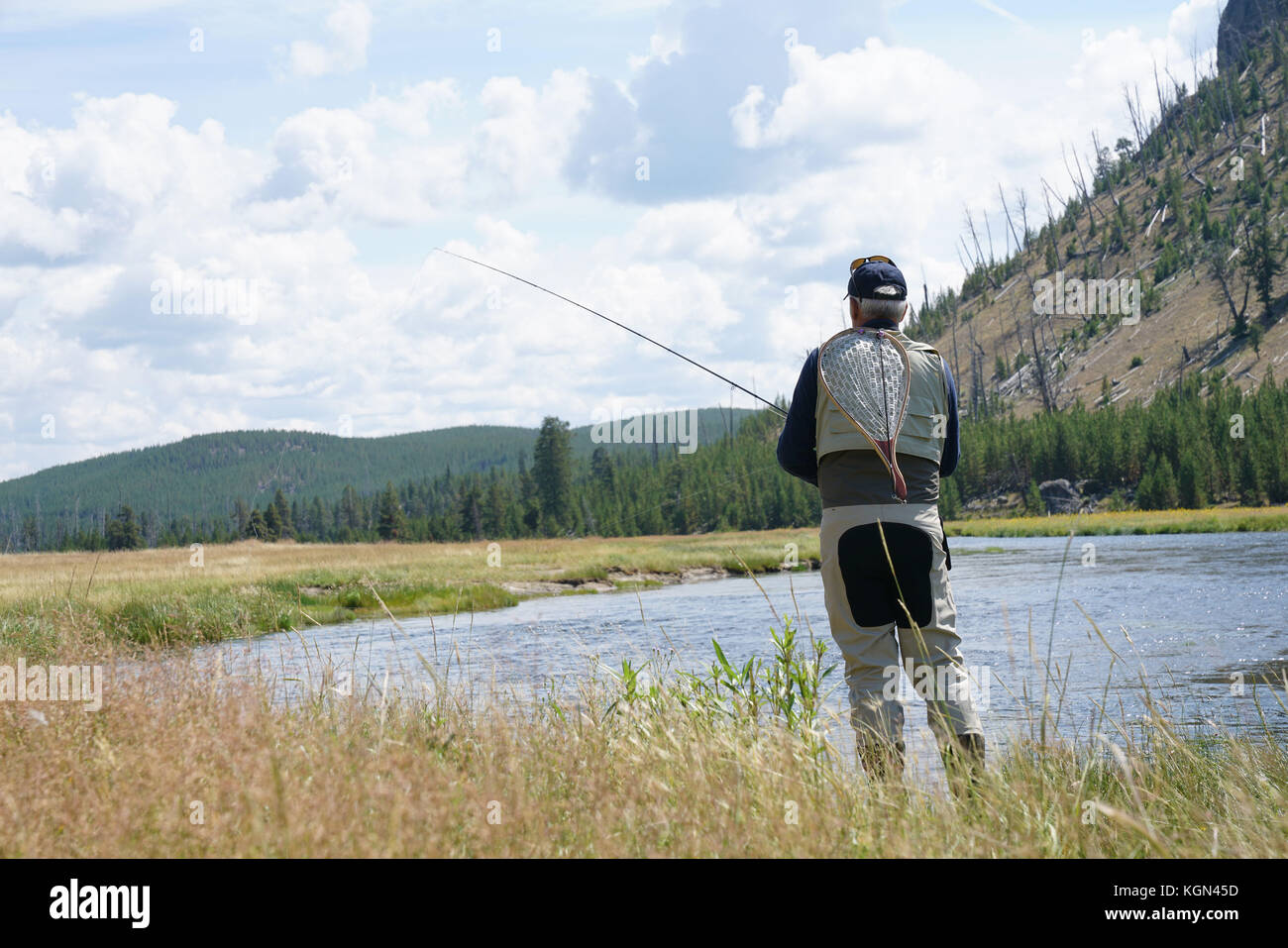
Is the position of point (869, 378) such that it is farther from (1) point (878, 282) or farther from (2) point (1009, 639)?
(2) point (1009, 639)

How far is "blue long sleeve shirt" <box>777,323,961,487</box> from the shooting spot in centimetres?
426

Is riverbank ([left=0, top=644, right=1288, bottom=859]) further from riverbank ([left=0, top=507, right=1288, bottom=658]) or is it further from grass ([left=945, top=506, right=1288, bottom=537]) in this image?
grass ([left=945, top=506, right=1288, bottom=537])

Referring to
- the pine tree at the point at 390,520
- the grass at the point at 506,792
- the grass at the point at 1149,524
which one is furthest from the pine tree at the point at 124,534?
the grass at the point at 506,792

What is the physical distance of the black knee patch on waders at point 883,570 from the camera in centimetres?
396

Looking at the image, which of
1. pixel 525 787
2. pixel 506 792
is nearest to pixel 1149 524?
pixel 525 787

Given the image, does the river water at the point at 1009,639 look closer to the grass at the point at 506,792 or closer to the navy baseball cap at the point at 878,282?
the grass at the point at 506,792

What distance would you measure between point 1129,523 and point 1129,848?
193ft

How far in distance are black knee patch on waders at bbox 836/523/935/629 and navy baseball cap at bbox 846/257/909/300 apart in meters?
1.12

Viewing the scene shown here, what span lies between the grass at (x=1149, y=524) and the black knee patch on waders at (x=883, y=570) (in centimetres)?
4210

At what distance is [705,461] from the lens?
376 feet

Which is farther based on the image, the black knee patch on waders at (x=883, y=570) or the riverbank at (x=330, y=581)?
the riverbank at (x=330, y=581)
